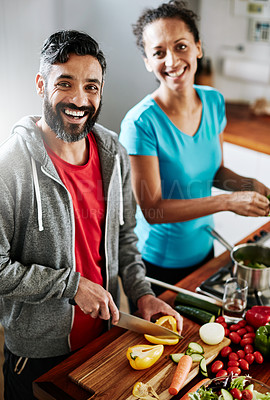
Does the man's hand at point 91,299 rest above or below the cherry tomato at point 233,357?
above

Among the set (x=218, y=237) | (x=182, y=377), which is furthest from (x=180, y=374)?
(x=218, y=237)

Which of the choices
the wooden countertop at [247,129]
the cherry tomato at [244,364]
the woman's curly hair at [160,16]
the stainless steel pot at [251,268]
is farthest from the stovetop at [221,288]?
the wooden countertop at [247,129]

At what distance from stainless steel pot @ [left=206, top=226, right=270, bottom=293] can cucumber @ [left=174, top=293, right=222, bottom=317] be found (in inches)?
4.4

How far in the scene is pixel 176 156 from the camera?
1.31 meters

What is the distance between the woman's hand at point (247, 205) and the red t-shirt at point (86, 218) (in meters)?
0.43

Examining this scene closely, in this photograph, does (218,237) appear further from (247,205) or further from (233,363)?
(233,363)

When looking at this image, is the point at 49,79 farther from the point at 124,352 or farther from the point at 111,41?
the point at 124,352

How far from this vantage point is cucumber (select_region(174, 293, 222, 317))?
1194mm

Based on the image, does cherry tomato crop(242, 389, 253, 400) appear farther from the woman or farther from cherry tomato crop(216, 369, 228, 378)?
the woman

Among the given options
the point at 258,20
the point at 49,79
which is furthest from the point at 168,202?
the point at 258,20

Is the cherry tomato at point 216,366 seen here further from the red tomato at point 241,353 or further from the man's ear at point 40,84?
the man's ear at point 40,84

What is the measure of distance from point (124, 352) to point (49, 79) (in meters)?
0.60

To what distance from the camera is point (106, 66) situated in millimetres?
1029

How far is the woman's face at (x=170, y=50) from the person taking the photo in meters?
1.20
